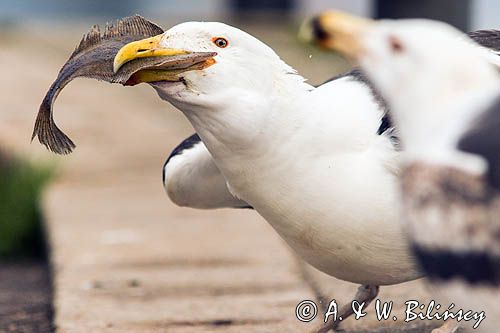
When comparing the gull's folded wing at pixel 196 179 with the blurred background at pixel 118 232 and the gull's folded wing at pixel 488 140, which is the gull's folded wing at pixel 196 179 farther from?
the gull's folded wing at pixel 488 140

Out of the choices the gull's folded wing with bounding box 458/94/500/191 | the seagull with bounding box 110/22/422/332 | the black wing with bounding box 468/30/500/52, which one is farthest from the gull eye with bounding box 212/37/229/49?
the gull's folded wing with bounding box 458/94/500/191

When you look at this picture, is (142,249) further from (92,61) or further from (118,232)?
(92,61)

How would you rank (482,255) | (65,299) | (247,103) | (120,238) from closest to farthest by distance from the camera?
(482,255)
(247,103)
(65,299)
(120,238)

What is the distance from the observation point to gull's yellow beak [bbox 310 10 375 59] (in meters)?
2.40

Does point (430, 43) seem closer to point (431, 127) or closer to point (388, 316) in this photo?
point (431, 127)

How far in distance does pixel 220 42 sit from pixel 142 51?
221 mm

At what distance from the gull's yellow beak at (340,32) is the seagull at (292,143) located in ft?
2.56

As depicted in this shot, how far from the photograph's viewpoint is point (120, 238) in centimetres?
600

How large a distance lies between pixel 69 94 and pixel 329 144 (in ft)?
22.1

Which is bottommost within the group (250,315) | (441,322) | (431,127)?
(250,315)

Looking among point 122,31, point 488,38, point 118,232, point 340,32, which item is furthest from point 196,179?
point 118,232

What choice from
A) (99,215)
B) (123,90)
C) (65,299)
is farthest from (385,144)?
(123,90)

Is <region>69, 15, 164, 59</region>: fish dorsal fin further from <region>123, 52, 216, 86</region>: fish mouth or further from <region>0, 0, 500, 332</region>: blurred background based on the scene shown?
<region>0, 0, 500, 332</region>: blurred background

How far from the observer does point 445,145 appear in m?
2.30
